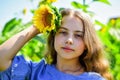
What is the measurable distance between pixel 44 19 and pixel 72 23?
20 centimetres

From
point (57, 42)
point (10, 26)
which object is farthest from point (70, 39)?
point (10, 26)

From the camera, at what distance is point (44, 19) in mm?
3578

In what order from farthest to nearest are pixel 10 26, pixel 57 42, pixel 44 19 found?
pixel 10 26 < pixel 57 42 < pixel 44 19

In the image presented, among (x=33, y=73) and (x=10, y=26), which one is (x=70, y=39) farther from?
(x=10, y=26)

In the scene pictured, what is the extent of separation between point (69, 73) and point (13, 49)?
0.39 metres

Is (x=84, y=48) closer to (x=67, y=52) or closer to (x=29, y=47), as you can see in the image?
(x=67, y=52)

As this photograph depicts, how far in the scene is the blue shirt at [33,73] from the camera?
367cm

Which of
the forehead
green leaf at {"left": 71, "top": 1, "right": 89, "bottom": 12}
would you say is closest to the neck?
the forehead

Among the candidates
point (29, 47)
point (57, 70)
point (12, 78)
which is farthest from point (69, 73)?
point (29, 47)

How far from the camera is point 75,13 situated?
12.4 feet

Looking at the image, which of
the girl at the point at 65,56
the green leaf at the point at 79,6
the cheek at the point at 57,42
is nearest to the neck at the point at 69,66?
A: the girl at the point at 65,56

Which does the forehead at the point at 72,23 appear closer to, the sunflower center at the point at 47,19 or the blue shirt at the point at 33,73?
the sunflower center at the point at 47,19

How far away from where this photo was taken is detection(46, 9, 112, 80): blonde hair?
147 inches

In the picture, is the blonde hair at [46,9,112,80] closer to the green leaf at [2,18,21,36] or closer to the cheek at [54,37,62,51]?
the cheek at [54,37,62,51]
